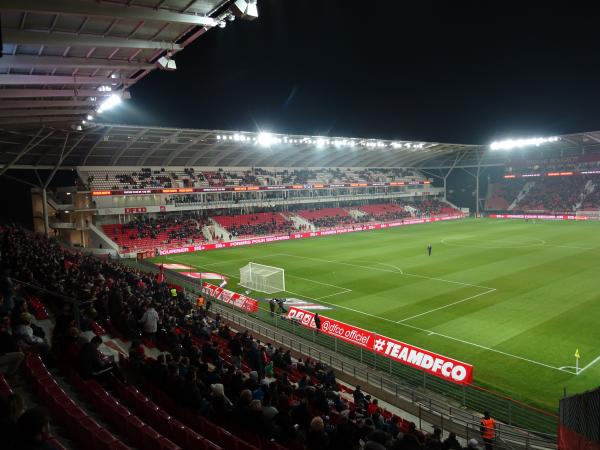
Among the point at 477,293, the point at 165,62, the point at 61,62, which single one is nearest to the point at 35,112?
the point at 61,62

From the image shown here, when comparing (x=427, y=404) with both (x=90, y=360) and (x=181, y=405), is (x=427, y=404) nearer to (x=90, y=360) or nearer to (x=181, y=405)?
(x=181, y=405)

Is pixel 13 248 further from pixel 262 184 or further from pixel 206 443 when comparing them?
pixel 262 184

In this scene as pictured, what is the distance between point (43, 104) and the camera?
21766 mm

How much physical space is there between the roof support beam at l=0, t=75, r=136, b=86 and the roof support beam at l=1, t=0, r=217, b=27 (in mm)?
5942

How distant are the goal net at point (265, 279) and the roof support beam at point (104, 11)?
61.2 ft

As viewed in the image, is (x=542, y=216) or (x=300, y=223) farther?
(x=542, y=216)

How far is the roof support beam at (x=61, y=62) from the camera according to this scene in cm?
1433

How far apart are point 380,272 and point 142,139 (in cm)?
2959

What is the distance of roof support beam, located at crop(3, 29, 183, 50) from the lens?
482 inches

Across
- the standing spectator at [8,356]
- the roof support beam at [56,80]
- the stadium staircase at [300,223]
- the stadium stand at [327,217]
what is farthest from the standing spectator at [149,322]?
the stadium stand at [327,217]

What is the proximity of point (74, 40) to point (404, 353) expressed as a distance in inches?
590

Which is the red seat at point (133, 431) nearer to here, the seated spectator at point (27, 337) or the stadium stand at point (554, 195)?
the seated spectator at point (27, 337)

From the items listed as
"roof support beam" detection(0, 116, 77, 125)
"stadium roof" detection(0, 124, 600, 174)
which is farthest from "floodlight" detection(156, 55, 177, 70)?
"stadium roof" detection(0, 124, 600, 174)

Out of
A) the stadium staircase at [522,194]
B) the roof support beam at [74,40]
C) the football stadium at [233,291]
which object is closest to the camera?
the football stadium at [233,291]
